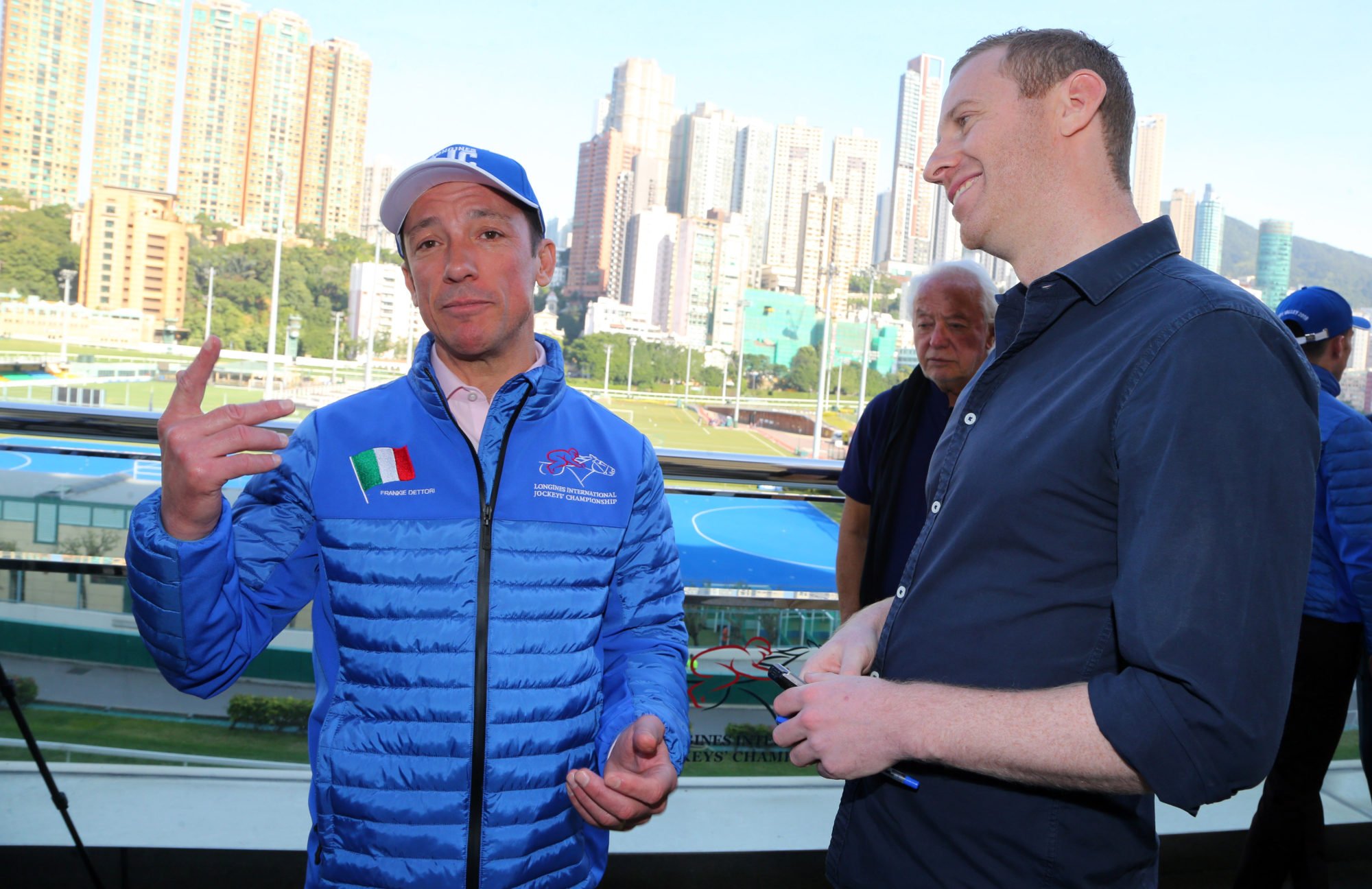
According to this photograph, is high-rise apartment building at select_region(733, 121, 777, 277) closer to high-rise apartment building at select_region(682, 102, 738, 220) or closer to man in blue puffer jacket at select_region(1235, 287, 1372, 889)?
high-rise apartment building at select_region(682, 102, 738, 220)

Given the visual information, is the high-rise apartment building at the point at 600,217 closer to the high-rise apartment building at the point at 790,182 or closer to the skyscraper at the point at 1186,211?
the high-rise apartment building at the point at 790,182

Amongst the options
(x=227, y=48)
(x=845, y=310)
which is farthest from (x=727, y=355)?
(x=227, y=48)

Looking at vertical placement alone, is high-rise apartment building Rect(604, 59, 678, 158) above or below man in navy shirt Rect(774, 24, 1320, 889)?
above

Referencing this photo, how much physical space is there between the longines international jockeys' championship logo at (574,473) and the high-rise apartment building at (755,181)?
6748 centimetres

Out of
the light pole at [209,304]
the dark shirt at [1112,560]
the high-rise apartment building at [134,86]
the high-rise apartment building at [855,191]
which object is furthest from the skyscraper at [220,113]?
the dark shirt at [1112,560]

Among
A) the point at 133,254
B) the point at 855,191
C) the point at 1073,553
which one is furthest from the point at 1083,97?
the point at 855,191

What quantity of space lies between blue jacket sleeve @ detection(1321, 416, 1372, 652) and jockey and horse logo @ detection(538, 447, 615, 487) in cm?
193

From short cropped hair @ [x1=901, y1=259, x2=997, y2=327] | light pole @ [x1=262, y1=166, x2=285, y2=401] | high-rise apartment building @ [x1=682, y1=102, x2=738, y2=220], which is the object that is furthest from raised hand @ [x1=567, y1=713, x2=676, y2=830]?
high-rise apartment building @ [x1=682, y1=102, x2=738, y2=220]

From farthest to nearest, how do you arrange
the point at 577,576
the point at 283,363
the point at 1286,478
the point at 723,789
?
the point at 283,363, the point at 723,789, the point at 577,576, the point at 1286,478

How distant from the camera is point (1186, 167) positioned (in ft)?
220

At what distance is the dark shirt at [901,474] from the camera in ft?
7.82

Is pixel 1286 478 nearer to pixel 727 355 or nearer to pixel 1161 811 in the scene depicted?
pixel 1161 811

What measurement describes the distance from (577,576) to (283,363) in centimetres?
5833

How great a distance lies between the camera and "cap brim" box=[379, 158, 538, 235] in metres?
1.42
